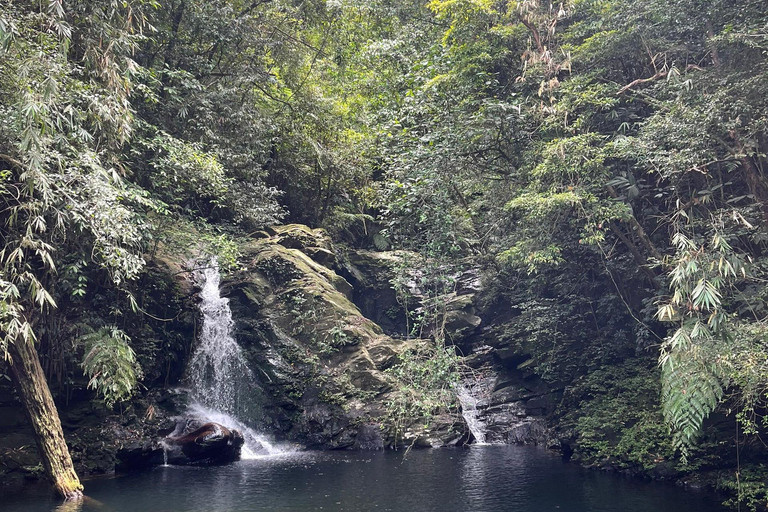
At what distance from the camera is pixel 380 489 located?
11.6 m

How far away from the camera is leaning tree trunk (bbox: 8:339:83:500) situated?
33.7 ft

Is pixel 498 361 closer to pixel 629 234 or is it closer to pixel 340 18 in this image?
pixel 629 234

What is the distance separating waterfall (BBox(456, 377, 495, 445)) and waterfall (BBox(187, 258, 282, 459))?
5.87 metres

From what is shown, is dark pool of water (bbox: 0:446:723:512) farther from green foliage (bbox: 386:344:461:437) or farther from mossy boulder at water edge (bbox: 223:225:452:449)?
mossy boulder at water edge (bbox: 223:225:452:449)

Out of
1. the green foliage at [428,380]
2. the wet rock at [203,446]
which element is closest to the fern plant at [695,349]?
the green foliage at [428,380]

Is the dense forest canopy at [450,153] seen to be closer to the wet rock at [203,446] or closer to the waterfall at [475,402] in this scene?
the waterfall at [475,402]

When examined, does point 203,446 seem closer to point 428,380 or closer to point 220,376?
point 220,376

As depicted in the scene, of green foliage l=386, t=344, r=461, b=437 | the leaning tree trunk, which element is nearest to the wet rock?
the leaning tree trunk

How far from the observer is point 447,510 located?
1020 cm

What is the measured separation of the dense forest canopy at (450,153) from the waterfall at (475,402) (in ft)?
5.94

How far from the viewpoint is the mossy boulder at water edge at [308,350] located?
16.4 meters

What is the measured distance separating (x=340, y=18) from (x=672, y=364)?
617 inches

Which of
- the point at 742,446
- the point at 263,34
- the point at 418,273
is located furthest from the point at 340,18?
the point at 742,446

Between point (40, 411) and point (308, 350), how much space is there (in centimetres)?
808
